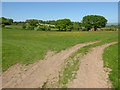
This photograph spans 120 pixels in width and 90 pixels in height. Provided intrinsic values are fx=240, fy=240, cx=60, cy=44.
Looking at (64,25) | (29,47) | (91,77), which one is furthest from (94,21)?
→ (91,77)

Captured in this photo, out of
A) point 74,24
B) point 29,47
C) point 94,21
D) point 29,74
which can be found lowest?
point 29,74

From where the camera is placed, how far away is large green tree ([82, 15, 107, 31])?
123 meters

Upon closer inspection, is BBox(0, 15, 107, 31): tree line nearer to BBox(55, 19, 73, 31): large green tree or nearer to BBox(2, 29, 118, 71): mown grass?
BBox(55, 19, 73, 31): large green tree

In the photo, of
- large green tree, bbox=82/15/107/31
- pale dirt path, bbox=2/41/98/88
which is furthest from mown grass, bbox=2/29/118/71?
large green tree, bbox=82/15/107/31

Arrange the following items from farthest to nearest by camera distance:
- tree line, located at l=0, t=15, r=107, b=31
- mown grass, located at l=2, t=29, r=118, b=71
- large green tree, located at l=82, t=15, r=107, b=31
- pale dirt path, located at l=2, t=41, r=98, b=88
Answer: large green tree, located at l=82, t=15, r=107, b=31 < tree line, located at l=0, t=15, r=107, b=31 < mown grass, located at l=2, t=29, r=118, b=71 < pale dirt path, located at l=2, t=41, r=98, b=88

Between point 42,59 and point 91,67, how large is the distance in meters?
5.59

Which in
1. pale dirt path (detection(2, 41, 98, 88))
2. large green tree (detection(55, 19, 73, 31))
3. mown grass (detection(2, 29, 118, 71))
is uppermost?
large green tree (detection(55, 19, 73, 31))

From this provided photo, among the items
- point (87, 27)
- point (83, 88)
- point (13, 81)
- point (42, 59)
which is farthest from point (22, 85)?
point (87, 27)

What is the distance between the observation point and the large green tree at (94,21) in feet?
403

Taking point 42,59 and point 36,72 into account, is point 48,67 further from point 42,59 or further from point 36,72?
point 42,59

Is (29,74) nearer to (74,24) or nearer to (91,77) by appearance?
→ (91,77)

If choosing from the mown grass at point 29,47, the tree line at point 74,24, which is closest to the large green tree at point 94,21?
the tree line at point 74,24

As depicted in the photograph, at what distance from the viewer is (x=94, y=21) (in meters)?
126

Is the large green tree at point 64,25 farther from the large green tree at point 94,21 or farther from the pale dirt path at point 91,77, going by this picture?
the pale dirt path at point 91,77
